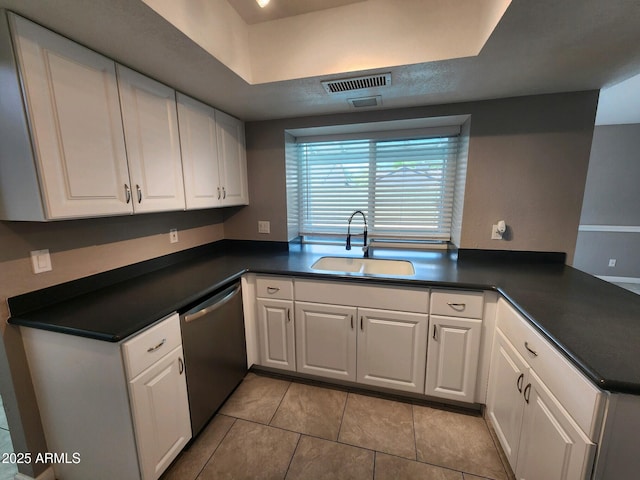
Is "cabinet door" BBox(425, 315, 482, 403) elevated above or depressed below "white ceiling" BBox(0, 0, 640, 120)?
below

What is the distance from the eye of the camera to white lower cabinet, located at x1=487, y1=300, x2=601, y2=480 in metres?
0.85

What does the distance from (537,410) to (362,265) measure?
4.43 ft

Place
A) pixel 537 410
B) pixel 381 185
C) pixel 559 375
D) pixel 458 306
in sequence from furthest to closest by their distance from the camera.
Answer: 1. pixel 381 185
2. pixel 458 306
3. pixel 537 410
4. pixel 559 375

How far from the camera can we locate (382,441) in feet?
5.03

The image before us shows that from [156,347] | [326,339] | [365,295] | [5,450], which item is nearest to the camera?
[156,347]

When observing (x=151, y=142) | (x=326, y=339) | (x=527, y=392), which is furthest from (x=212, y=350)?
(x=527, y=392)

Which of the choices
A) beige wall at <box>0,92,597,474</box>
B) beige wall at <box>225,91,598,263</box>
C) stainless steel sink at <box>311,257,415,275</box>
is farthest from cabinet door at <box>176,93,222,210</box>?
beige wall at <box>225,91,598,263</box>

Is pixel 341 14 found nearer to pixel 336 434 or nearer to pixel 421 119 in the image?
pixel 421 119

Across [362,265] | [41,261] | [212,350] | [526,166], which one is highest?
[526,166]

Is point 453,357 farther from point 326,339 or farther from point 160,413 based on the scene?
point 160,413

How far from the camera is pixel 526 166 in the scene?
189cm

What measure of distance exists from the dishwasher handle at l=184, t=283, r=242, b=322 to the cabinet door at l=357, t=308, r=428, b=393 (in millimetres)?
855

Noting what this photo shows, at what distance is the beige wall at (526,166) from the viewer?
1788 millimetres

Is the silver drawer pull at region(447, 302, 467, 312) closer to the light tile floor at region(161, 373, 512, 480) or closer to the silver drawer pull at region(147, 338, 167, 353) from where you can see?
the light tile floor at region(161, 373, 512, 480)
